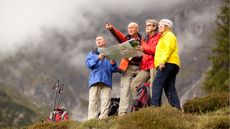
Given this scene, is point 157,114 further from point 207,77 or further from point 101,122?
point 207,77

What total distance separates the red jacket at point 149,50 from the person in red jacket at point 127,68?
0.36 metres

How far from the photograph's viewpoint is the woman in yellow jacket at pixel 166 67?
9344mm

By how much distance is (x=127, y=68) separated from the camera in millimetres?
10875

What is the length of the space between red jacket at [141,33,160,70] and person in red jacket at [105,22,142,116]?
0.36 m

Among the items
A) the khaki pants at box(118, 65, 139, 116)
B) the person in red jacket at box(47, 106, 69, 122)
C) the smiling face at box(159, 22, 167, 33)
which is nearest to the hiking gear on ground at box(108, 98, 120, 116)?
the khaki pants at box(118, 65, 139, 116)

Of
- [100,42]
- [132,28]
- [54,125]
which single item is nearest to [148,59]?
[132,28]

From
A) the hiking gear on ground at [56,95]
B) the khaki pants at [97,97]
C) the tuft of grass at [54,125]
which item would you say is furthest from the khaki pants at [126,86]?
the hiking gear on ground at [56,95]

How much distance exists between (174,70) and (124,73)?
1846 millimetres

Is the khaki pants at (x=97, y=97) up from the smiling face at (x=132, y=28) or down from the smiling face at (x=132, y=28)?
down

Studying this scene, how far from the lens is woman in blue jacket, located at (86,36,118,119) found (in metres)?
11.2

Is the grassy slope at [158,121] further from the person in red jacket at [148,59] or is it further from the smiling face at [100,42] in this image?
the smiling face at [100,42]

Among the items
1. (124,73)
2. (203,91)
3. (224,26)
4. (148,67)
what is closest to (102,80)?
(124,73)

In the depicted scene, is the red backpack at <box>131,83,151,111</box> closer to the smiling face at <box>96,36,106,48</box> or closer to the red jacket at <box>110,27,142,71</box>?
the red jacket at <box>110,27,142,71</box>

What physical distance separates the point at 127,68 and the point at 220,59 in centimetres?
3277
